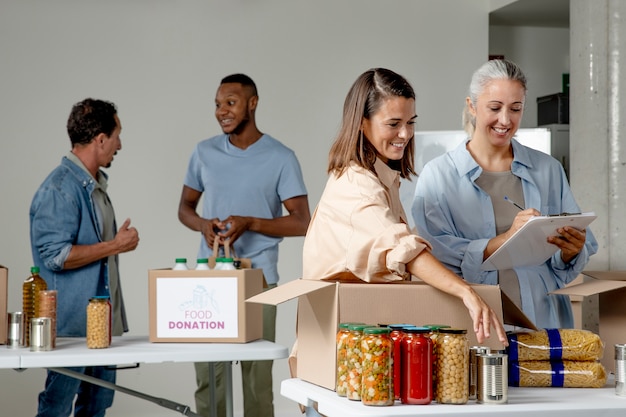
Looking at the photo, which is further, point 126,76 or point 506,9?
point 506,9

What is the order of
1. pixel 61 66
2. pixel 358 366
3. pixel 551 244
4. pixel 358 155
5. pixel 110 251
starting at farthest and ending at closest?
pixel 61 66 < pixel 110 251 < pixel 551 244 < pixel 358 155 < pixel 358 366

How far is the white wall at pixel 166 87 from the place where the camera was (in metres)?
5.01

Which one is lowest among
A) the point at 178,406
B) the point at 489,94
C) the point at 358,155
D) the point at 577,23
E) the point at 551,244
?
the point at 178,406

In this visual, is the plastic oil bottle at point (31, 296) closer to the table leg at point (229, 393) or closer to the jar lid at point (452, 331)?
the table leg at point (229, 393)

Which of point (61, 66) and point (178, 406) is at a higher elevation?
point (61, 66)

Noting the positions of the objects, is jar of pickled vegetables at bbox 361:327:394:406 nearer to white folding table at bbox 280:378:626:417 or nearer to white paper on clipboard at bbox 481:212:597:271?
white folding table at bbox 280:378:626:417

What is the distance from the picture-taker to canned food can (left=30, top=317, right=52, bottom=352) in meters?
2.69

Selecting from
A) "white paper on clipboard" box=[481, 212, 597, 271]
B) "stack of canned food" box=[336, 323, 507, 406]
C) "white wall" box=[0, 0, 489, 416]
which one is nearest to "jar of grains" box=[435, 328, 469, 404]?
"stack of canned food" box=[336, 323, 507, 406]

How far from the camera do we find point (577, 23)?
421 centimetres

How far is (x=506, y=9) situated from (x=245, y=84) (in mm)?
2176

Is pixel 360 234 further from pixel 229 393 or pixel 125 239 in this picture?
pixel 125 239

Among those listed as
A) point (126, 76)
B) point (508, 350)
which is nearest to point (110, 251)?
point (508, 350)

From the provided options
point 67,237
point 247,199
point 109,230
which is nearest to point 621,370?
point 67,237

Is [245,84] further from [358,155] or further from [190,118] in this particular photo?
[358,155]
